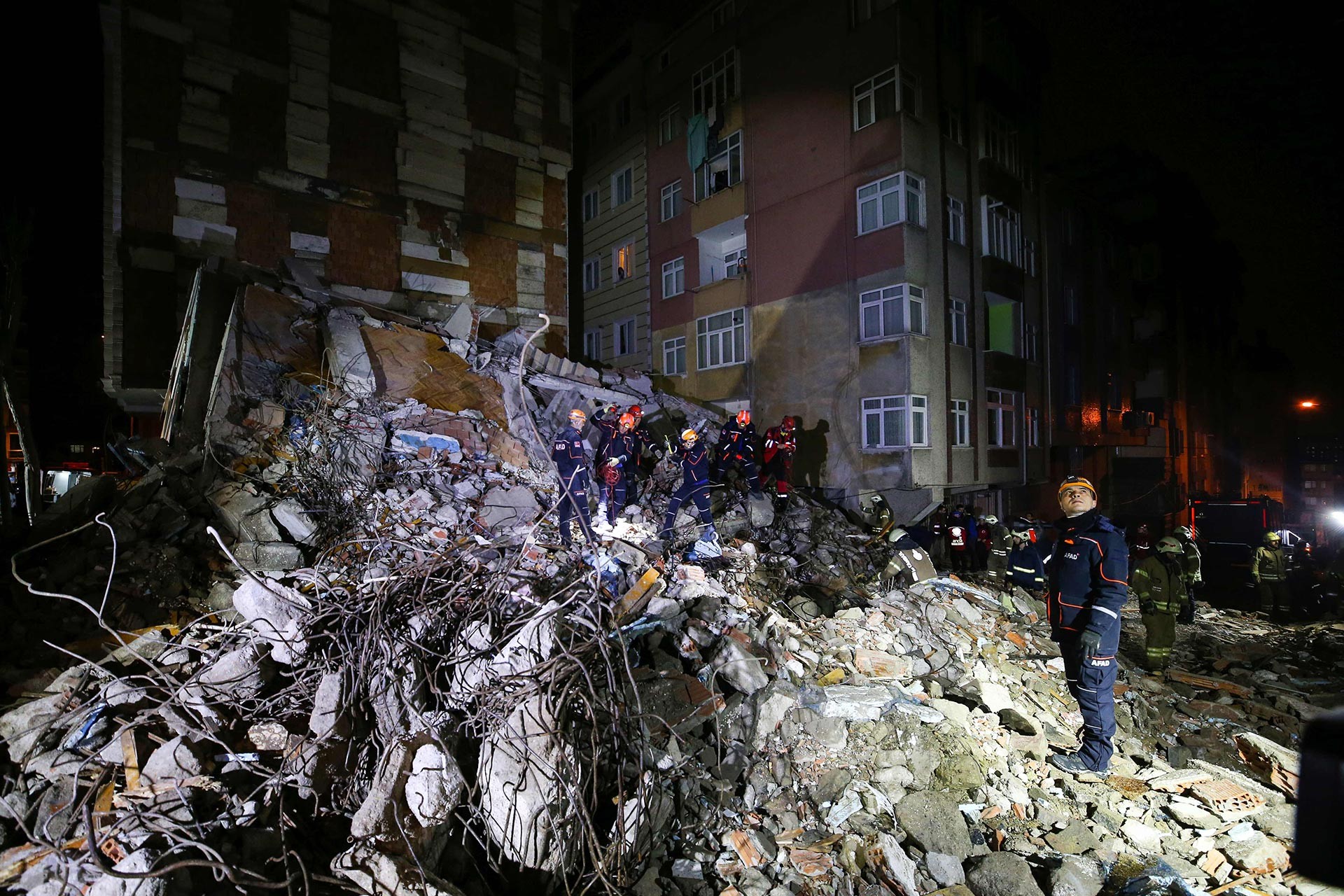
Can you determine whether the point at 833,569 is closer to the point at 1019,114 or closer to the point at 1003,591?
the point at 1003,591

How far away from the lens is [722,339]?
1841cm

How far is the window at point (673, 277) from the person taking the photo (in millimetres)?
19994

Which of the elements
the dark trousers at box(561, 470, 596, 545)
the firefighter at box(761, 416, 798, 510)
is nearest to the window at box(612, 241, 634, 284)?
the firefighter at box(761, 416, 798, 510)

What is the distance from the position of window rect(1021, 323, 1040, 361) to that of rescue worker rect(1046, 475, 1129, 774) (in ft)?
47.2

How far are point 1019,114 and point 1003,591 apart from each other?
15.7m

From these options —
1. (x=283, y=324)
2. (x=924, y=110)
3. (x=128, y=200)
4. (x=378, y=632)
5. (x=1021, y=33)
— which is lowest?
(x=378, y=632)

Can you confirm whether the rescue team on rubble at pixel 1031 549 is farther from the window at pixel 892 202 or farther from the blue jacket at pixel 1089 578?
the window at pixel 892 202

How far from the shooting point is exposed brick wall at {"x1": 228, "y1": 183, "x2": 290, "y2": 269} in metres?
13.8

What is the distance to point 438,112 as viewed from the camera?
16.4m

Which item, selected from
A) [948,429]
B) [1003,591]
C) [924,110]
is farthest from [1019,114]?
[1003,591]

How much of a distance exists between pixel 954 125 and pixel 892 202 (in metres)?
3.50

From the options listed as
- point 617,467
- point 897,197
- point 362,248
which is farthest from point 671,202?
point 617,467

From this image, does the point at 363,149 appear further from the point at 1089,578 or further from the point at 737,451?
the point at 1089,578

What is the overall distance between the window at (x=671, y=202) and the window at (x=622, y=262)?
1.89m
